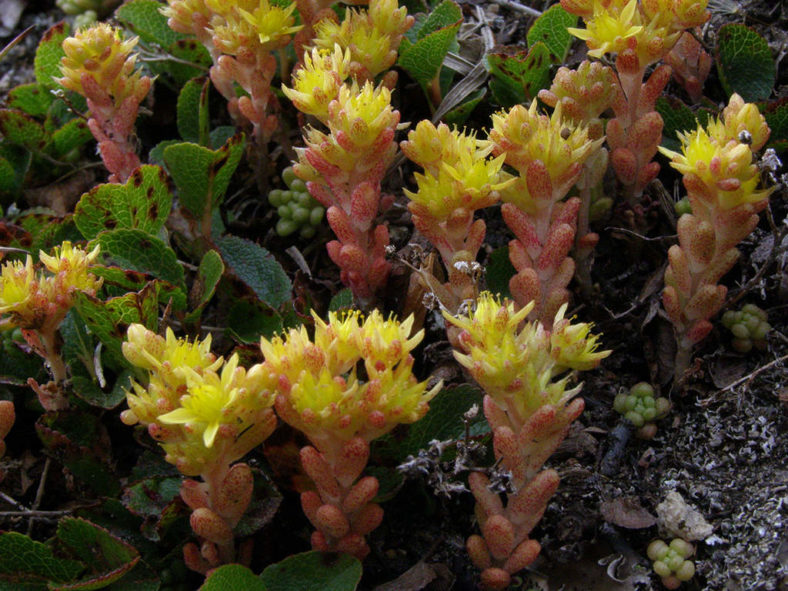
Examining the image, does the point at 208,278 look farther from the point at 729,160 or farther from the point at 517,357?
the point at 729,160

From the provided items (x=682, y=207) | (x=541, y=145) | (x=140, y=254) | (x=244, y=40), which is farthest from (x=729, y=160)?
(x=140, y=254)

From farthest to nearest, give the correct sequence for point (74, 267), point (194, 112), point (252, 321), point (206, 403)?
point (194, 112)
point (252, 321)
point (74, 267)
point (206, 403)

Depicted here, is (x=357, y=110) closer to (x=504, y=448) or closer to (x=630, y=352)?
(x=504, y=448)

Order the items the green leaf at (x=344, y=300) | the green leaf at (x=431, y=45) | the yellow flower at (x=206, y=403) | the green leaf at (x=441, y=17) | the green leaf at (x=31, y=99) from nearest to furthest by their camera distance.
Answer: the yellow flower at (x=206, y=403), the green leaf at (x=344, y=300), the green leaf at (x=431, y=45), the green leaf at (x=441, y=17), the green leaf at (x=31, y=99)

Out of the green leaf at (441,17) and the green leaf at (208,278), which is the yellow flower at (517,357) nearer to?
the green leaf at (208,278)

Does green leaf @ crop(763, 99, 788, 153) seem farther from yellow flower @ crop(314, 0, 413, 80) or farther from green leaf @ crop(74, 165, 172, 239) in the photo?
green leaf @ crop(74, 165, 172, 239)

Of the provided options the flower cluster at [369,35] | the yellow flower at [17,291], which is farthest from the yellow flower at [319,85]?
the yellow flower at [17,291]
